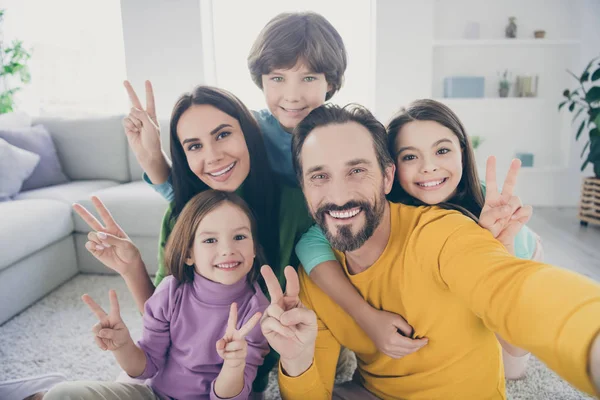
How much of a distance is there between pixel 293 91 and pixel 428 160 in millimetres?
511

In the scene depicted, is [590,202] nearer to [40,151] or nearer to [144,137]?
[144,137]

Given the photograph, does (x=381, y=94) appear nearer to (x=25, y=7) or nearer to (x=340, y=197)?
(x=340, y=197)

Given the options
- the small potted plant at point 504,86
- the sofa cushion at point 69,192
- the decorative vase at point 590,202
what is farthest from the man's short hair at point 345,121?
the small potted plant at point 504,86

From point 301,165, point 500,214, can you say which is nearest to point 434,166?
point 500,214

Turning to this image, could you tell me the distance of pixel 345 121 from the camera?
1.01 m

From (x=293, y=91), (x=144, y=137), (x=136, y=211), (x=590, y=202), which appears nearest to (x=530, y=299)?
(x=293, y=91)

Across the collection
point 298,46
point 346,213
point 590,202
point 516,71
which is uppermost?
point 516,71

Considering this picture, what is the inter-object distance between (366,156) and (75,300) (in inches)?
80.4

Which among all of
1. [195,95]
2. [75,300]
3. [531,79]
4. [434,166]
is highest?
[531,79]

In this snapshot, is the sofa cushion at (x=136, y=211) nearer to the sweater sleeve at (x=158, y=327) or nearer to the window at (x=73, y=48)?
the sweater sleeve at (x=158, y=327)

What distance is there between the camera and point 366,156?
38.3 inches

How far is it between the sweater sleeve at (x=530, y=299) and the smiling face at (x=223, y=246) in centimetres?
51

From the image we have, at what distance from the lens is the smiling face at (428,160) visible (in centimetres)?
110

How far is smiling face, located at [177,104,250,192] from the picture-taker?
1.18 metres
